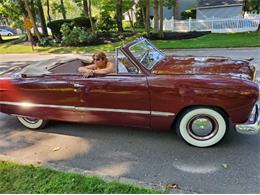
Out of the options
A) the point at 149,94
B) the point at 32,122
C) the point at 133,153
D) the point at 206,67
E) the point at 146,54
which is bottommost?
the point at 133,153

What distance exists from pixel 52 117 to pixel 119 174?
1690 mm

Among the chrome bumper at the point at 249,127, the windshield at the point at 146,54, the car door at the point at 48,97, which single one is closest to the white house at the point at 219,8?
the windshield at the point at 146,54

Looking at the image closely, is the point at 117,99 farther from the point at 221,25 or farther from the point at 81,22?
the point at 221,25

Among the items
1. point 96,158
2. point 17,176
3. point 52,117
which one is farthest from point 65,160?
point 52,117

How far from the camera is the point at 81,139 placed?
4.50 m

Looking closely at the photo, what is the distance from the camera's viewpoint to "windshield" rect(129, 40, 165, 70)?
4270 mm

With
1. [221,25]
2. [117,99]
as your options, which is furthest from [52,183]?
[221,25]

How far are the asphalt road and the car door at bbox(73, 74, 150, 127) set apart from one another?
0.36m

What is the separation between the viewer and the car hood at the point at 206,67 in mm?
3986

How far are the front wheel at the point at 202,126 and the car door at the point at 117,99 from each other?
499 mm

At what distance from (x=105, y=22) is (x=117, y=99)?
21.2m

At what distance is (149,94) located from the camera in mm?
3951

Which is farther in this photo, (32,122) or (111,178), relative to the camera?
(32,122)

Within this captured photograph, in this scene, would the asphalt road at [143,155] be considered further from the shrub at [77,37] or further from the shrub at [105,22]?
the shrub at [105,22]
